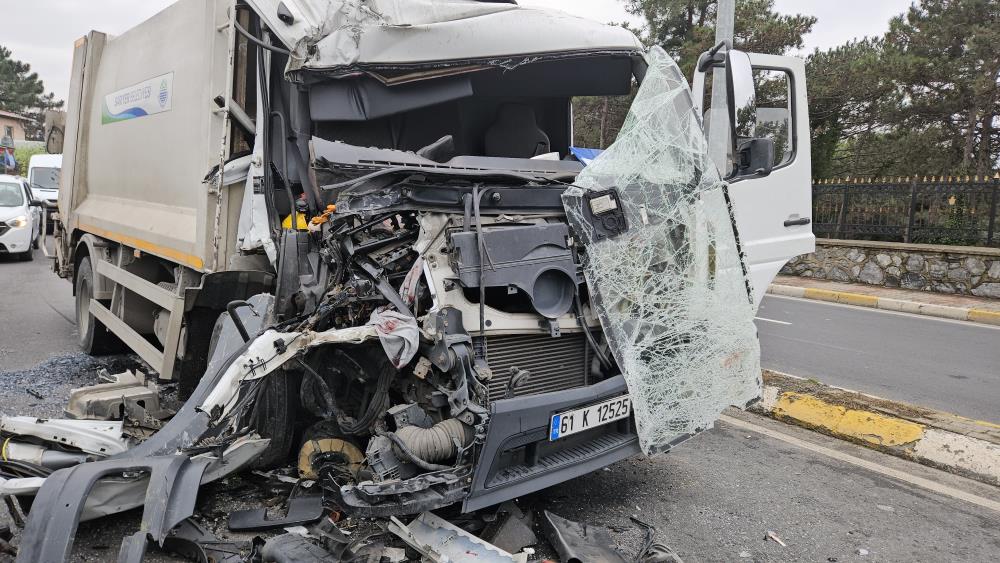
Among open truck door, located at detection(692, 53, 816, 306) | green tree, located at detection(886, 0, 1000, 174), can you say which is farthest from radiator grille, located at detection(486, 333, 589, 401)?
green tree, located at detection(886, 0, 1000, 174)

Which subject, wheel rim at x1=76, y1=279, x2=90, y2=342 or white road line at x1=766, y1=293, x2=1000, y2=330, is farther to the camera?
white road line at x1=766, y1=293, x2=1000, y2=330

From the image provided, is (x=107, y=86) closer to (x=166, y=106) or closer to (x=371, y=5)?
(x=166, y=106)

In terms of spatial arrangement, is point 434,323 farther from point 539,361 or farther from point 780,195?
point 780,195

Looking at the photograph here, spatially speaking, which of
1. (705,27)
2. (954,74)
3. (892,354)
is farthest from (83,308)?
(954,74)

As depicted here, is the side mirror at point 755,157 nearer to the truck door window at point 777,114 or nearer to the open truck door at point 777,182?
the open truck door at point 777,182

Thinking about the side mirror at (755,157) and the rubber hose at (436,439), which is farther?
the side mirror at (755,157)

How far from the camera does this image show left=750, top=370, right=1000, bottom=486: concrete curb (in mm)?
3842

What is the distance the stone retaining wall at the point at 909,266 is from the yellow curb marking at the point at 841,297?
2.17 feet

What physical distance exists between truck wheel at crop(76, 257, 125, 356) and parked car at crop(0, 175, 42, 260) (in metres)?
8.27

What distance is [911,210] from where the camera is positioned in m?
12.1

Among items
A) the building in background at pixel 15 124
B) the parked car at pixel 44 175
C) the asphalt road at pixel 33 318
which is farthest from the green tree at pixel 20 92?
the asphalt road at pixel 33 318

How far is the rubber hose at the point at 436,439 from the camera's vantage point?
2.57 meters

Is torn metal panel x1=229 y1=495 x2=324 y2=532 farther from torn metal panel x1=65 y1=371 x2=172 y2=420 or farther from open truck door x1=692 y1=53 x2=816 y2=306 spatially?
open truck door x1=692 y1=53 x2=816 y2=306

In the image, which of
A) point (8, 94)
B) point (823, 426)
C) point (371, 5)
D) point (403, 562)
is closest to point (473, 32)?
point (371, 5)
